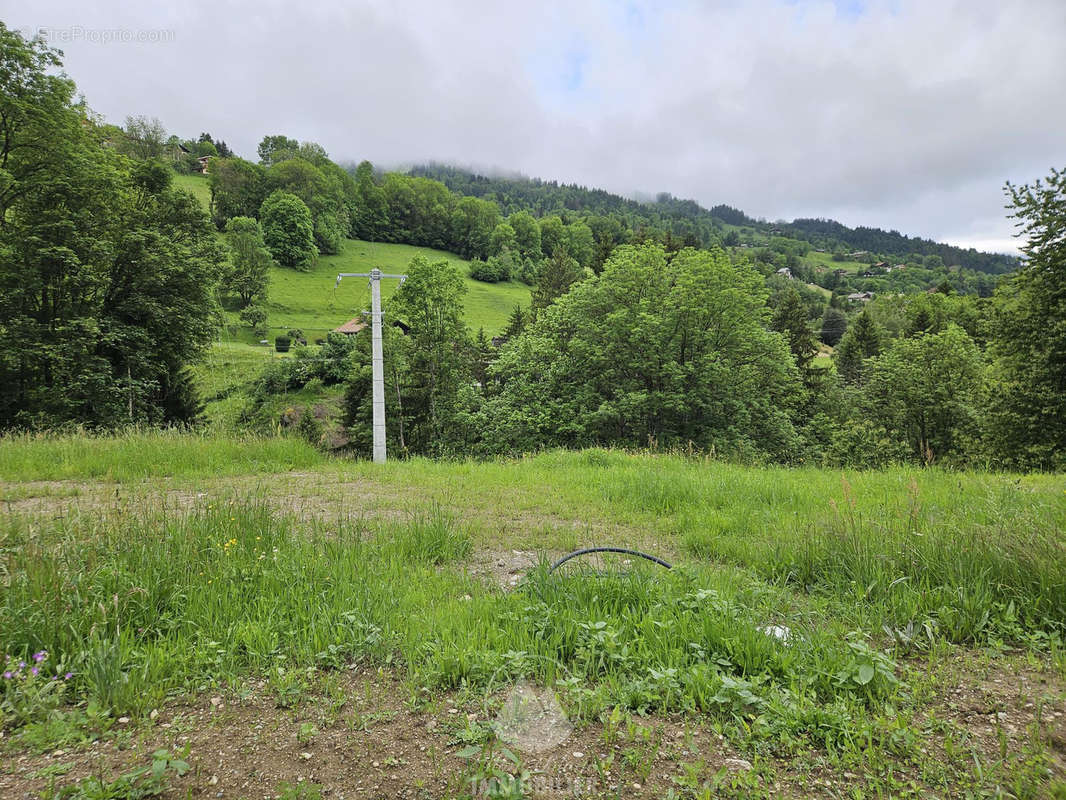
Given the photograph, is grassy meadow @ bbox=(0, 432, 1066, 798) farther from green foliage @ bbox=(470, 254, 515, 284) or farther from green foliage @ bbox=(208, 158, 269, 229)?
green foliage @ bbox=(208, 158, 269, 229)

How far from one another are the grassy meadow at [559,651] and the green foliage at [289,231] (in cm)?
7423

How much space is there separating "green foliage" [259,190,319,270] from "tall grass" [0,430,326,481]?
217 feet

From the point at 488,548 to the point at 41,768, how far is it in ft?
11.7

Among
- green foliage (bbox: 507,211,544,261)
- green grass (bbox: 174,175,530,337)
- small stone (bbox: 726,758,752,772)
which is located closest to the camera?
small stone (bbox: 726,758,752,772)

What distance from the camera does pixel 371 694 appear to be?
8.75 ft

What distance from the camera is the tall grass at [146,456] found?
8.40m

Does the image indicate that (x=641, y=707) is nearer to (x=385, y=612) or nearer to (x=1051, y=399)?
(x=385, y=612)

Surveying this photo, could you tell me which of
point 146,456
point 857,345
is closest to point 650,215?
point 857,345

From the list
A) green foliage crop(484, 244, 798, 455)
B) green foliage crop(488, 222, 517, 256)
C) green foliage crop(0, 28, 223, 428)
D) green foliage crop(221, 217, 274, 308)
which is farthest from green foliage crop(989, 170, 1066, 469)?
green foliage crop(488, 222, 517, 256)

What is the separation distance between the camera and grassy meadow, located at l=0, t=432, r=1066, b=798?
219 cm

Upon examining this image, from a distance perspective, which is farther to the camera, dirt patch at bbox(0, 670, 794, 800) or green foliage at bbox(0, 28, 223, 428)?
green foliage at bbox(0, 28, 223, 428)

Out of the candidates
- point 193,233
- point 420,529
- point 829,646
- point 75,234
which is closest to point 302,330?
point 193,233

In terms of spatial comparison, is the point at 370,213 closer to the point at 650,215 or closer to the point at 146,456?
the point at 650,215

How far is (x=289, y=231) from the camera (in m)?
70.9
